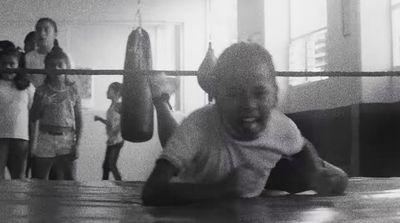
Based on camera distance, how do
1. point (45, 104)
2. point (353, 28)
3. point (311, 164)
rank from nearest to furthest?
point (311, 164)
point (45, 104)
point (353, 28)

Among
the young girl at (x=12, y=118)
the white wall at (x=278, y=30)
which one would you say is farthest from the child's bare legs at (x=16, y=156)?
the white wall at (x=278, y=30)

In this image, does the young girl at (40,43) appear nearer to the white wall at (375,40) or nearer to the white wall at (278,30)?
the white wall at (375,40)

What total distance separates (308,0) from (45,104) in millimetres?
2855

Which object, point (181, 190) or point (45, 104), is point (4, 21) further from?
point (181, 190)

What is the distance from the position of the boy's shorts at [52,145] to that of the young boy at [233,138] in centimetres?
137

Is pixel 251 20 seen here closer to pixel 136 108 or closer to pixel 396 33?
pixel 396 33

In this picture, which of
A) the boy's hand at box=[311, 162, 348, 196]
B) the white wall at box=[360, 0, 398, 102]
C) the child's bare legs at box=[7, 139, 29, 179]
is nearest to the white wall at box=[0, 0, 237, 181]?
the white wall at box=[360, 0, 398, 102]

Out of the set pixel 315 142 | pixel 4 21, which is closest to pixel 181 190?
pixel 315 142

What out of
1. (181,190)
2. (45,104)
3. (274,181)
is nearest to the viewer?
(181,190)

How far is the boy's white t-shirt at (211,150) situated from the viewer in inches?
50.2

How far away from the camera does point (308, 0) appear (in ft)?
16.6

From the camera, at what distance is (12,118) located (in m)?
2.74

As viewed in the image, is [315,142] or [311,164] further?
[315,142]

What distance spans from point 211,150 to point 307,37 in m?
3.65
